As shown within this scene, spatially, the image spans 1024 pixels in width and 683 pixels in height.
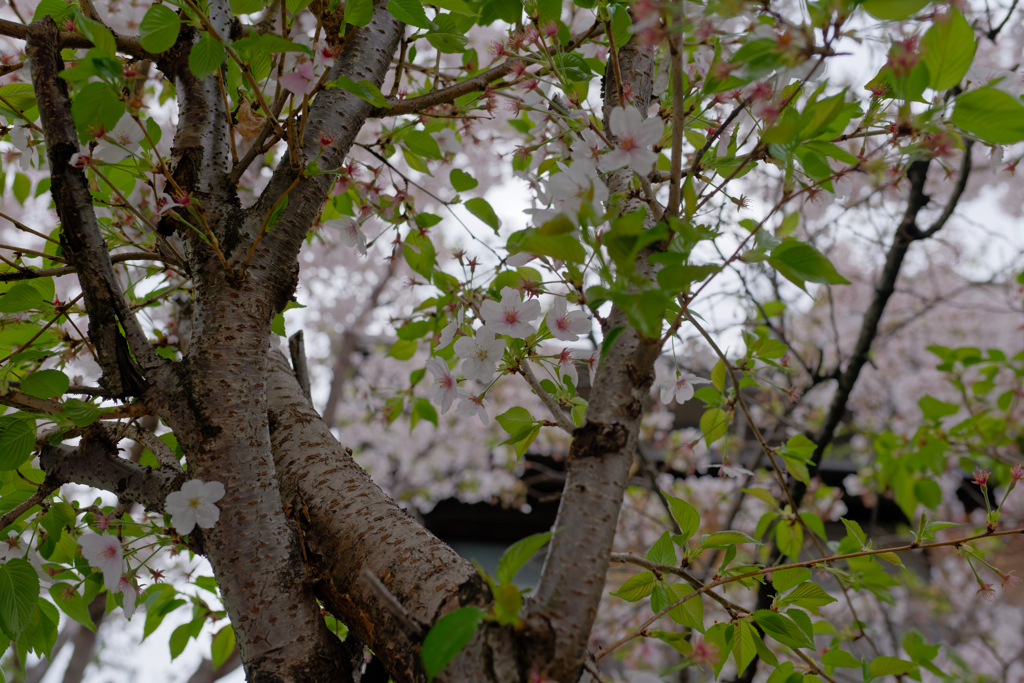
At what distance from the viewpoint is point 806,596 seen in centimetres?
74

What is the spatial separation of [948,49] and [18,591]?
42.2 inches

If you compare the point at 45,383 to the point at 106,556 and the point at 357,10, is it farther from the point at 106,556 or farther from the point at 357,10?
the point at 357,10

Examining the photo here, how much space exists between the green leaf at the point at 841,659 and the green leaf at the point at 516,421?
520mm

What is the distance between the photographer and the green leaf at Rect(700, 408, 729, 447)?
0.96 m

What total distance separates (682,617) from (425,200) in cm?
545

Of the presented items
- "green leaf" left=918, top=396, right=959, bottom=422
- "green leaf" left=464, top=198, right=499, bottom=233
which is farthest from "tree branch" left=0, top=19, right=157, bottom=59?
"green leaf" left=918, top=396, right=959, bottom=422

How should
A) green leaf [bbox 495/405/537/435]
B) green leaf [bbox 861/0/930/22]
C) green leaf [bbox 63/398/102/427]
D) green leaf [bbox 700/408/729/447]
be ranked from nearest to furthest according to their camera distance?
→ green leaf [bbox 861/0/930/22], green leaf [bbox 63/398/102/427], green leaf [bbox 495/405/537/435], green leaf [bbox 700/408/729/447]

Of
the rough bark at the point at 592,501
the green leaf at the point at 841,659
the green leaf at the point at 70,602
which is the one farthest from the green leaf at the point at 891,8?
the green leaf at the point at 70,602

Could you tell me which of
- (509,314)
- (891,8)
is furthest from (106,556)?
(891,8)

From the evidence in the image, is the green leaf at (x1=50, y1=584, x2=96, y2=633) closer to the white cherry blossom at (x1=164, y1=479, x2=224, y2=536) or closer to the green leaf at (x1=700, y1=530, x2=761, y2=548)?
the white cherry blossom at (x1=164, y1=479, x2=224, y2=536)

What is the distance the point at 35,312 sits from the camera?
87 centimetres

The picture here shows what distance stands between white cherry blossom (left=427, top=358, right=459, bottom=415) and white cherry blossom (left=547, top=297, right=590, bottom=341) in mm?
174

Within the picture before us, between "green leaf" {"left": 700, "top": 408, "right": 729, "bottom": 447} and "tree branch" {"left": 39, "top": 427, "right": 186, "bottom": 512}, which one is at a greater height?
"green leaf" {"left": 700, "top": 408, "right": 729, "bottom": 447}

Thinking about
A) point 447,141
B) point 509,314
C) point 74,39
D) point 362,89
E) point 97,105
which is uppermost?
point 447,141
